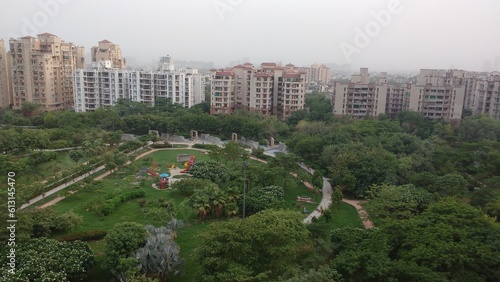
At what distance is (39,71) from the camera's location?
142 ft

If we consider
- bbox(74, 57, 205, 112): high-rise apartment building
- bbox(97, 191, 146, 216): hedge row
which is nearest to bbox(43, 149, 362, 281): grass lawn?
bbox(97, 191, 146, 216): hedge row

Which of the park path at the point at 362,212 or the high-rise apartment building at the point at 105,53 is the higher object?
the high-rise apartment building at the point at 105,53

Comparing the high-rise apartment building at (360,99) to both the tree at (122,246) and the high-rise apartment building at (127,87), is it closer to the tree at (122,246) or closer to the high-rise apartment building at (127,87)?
the high-rise apartment building at (127,87)

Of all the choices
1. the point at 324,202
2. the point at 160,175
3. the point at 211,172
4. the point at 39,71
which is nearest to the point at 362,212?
the point at 324,202

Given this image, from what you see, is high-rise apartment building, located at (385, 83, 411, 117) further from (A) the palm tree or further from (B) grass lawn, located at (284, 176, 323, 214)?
(A) the palm tree

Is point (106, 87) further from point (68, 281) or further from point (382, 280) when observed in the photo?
point (382, 280)

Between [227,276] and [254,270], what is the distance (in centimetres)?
104

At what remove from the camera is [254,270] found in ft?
35.0

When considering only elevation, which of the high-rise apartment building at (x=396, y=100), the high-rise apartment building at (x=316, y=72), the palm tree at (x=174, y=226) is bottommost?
the palm tree at (x=174, y=226)

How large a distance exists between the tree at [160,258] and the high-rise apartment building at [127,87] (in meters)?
34.3

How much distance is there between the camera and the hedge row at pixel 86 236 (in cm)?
1408

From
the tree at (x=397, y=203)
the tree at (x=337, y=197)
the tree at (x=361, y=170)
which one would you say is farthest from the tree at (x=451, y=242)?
the tree at (x=361, y=170)

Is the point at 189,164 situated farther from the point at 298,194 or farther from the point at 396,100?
the point at 396,100

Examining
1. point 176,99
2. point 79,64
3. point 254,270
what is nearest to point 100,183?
point 254,270
